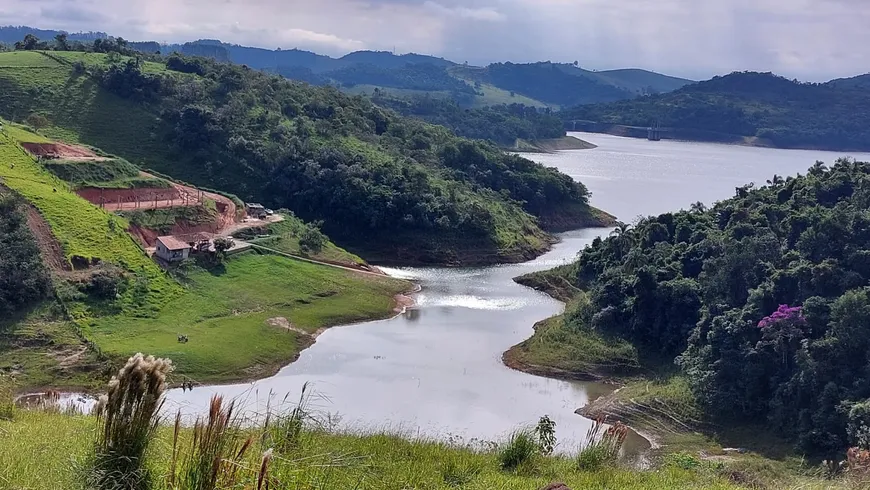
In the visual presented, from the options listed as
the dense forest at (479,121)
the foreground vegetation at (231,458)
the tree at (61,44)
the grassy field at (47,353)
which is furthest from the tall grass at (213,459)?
the dense forest at (479,121)

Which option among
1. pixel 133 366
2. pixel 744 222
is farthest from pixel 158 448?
pixel 744 222

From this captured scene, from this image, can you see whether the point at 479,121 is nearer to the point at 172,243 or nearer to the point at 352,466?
the point at 172,243

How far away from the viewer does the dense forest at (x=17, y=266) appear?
27.8 metres

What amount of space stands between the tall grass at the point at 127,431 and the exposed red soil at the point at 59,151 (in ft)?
141

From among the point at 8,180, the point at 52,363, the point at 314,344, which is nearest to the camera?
the point at 52,363

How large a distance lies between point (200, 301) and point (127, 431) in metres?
30.7

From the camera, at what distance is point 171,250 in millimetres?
35750

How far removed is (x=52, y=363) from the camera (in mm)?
25688

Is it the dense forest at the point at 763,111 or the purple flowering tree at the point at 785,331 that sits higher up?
the dense forest at the point at 763,111

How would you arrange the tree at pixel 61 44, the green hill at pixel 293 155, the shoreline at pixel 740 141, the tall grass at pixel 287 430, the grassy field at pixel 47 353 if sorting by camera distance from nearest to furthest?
the tall grass at pixel 287 430, the grassy field at pixel 47 353, the green hill at pixel 293 155, the tree at pixel 61 44, the shoreline at pixel 740 141

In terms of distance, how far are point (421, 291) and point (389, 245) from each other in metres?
8.34

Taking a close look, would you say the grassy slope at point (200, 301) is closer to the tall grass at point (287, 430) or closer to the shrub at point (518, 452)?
the shrub at point (518, 452)

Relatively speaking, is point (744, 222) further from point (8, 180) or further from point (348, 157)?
point (8, 180)

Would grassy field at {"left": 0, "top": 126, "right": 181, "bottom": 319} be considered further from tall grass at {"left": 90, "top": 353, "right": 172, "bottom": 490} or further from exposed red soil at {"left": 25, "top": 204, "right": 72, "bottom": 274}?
tall grass at {"left": 90, "top": 353, "right": 172, "bottom": 490}
